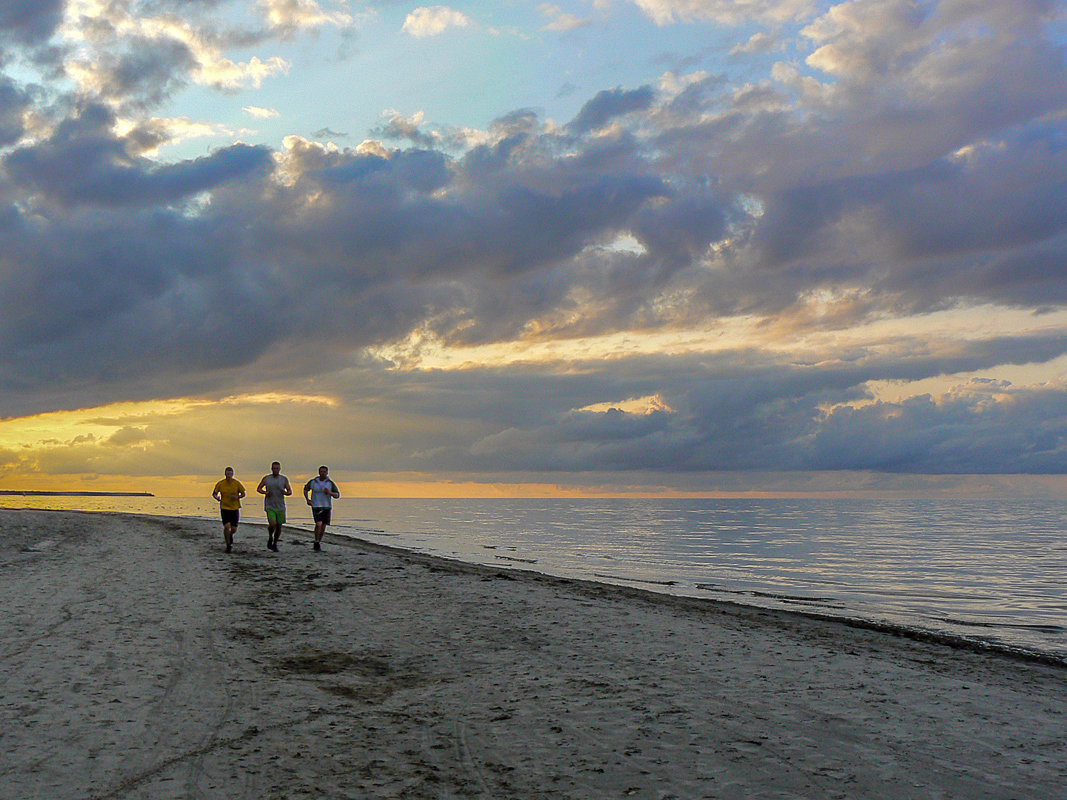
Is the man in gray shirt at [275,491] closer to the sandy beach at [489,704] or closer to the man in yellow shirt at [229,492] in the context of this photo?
the man in yellow shirt at [229,492]

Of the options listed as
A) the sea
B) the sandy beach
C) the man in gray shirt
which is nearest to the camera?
the sandy beach

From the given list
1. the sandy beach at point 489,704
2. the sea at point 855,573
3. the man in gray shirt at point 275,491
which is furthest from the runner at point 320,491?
the sandy beach at point 489,704

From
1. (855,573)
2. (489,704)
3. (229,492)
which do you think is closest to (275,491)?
(229,492)

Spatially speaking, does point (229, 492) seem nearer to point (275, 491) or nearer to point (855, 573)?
point (275, 491)

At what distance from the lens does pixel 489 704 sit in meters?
7.78

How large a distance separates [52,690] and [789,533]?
57.2 meters

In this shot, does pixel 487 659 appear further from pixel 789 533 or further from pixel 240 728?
pixel 789 533

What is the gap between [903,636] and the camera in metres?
14.1

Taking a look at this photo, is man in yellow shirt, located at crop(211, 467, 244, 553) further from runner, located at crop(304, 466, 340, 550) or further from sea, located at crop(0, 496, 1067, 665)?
sea, located at crop(0, 496, 1067, 665)

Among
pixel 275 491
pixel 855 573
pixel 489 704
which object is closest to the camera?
pixel 489 704

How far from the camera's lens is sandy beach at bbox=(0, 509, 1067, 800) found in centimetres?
566

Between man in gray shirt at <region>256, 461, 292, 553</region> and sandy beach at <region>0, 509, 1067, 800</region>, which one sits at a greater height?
man in gray shirt at <region>256, 461, 292, 553</region>

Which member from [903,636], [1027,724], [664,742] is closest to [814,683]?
[1027,724]

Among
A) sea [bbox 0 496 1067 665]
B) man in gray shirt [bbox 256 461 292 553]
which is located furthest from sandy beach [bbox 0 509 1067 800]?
man in gray shirt [bbox 256 461 292 553]
